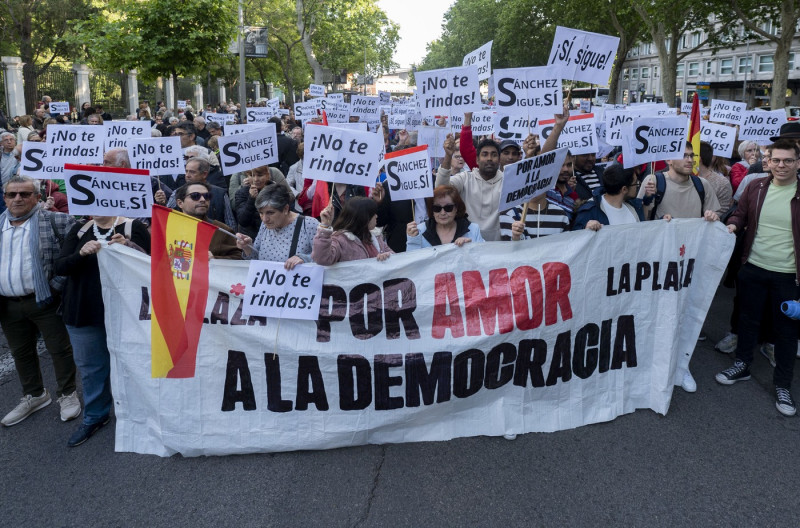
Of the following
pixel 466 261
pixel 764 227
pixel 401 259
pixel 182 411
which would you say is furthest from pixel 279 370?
pixel 764 227

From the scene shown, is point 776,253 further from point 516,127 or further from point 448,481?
point 516,127

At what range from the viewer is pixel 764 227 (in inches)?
203

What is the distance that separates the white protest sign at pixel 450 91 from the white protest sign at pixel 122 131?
3.50 metres

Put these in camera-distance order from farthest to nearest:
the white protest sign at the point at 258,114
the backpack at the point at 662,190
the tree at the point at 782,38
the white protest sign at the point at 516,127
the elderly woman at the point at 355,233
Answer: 1. the tree at the point at 782,38
2. the white protest sign at the point at 258,114
3. the white protest sign at the point at 516,127
4. the backpack at the point at 662,190
5. the elderly woman at the point at 355,233

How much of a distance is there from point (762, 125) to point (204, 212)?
807 centimetres

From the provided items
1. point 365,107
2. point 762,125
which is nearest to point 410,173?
point 762,125

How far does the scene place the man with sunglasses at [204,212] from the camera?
473cm

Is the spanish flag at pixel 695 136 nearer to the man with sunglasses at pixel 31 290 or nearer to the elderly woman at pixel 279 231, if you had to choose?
the elderly woman at pixel 279 231

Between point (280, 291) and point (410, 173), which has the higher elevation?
point (410, 173)

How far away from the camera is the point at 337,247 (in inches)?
173

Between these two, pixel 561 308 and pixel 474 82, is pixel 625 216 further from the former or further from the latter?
pixel 474 82

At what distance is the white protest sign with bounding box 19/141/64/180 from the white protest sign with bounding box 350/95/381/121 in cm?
684

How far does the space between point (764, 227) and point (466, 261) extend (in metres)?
2.43

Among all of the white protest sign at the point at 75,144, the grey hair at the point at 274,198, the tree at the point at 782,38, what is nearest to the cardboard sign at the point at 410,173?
the grey hair at the point at 274,198
